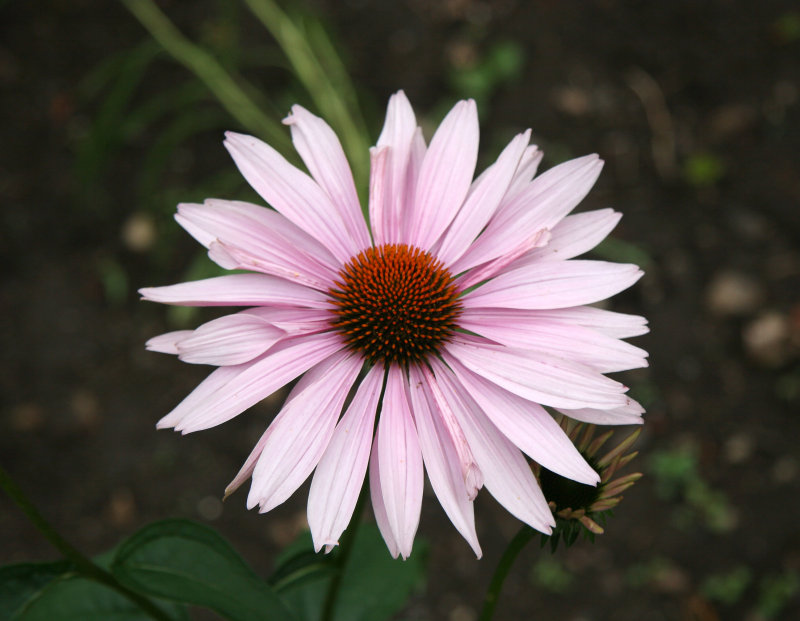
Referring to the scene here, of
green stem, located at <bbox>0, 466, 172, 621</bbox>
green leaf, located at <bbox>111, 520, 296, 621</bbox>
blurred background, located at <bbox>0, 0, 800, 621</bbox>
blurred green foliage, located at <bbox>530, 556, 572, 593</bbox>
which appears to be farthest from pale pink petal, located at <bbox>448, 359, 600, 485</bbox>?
blurred green foliage, located at <bbox>530, 556, 572, 593</bbox>

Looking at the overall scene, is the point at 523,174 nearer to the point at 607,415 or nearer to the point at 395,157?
the point at 395,157

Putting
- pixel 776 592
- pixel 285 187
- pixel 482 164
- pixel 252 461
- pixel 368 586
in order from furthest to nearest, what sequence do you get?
1. pixel 482 164
2. pixel 776 592
3. pixel 368 586
4. pixel 285 187
5. pixel 252 461

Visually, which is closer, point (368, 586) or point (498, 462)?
point (498, 462)

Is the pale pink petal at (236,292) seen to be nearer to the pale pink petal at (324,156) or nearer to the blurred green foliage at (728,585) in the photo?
the pale pink petal at (324,156)

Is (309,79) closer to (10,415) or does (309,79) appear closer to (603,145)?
(603,145)

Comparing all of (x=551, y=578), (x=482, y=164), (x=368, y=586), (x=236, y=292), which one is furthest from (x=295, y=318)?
(x=482, y=164)

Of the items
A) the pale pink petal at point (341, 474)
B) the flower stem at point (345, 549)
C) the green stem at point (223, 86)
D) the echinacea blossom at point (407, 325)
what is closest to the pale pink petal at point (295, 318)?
the echinacea blossom at point (407, 325)
